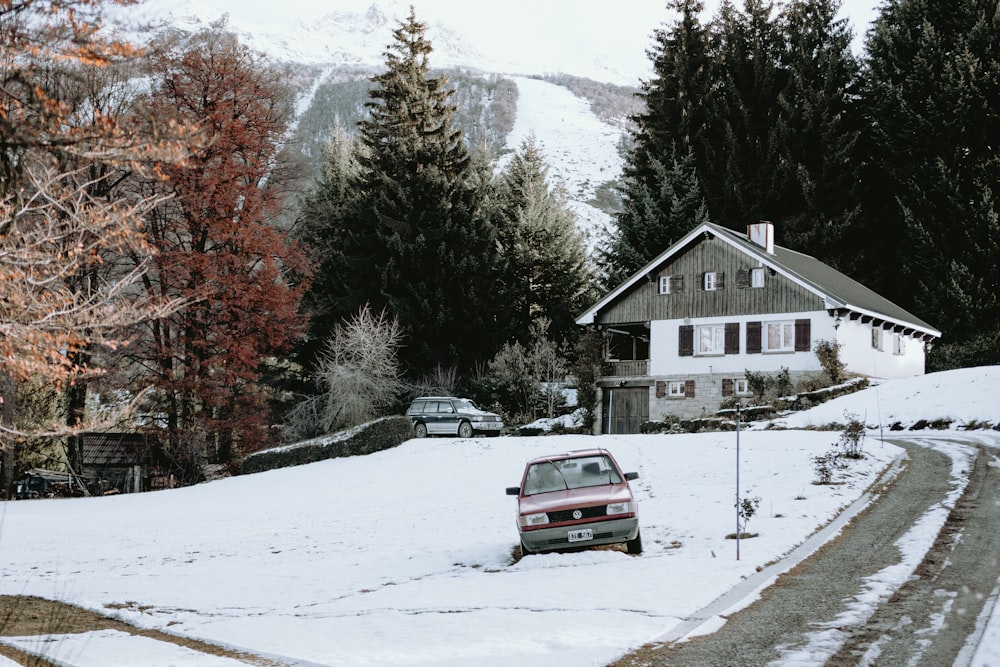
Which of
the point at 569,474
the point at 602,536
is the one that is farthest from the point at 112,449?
the point at 602,536

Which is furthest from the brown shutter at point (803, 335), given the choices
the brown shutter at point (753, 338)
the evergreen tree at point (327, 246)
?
the evergreen tree at point (327, 246)

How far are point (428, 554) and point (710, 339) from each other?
30694mm

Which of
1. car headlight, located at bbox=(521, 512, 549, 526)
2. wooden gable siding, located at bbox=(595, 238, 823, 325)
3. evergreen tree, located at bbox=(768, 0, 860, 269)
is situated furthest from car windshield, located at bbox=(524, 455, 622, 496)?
evergreen tree, located at bbox=(768, 0, 860, 269)

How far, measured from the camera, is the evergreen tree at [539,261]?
55312 millimetres

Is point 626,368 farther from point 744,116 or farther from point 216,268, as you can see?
point 744,116

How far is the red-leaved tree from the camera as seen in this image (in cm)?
3691

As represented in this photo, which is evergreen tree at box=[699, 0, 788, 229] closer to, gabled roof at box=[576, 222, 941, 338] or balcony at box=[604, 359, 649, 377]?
gabled roof at box=[576, 222, 941, 338]

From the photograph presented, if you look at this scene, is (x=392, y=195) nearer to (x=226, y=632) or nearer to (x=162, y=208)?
(x=162, y=208)

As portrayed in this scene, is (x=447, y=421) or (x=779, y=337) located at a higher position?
(x=779, y=337)

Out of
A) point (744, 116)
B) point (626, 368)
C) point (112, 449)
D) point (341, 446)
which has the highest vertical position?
point (744, 116)

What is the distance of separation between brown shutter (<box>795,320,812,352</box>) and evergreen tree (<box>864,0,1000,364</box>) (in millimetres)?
10993

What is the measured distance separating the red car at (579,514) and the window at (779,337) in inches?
1185

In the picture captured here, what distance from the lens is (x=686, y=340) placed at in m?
46.9

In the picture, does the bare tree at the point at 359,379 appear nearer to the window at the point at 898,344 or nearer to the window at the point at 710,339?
the window at the point at 710,339
